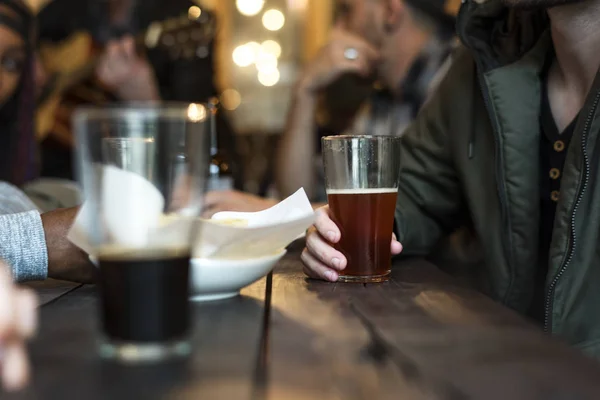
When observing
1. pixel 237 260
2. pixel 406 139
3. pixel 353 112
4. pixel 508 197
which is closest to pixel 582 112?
pixel 508 197

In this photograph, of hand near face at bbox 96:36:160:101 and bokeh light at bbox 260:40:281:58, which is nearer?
hand near face at bbox 96:36:160:101

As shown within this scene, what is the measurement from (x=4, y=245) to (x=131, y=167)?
44 centimetres

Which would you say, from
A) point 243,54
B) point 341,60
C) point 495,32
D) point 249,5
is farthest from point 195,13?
point 243,54

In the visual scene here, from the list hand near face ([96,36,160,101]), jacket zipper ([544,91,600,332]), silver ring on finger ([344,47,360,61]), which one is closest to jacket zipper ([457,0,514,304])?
jacket zipper ([544,91,600,332])

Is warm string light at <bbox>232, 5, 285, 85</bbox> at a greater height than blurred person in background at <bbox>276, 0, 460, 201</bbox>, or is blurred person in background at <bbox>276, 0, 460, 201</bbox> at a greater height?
warm string light at <bbox>232, 5, 285, 85</bbox>

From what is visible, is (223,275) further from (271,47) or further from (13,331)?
(271,47)

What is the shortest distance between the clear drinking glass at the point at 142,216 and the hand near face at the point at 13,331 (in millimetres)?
56

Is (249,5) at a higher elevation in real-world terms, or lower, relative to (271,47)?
higher

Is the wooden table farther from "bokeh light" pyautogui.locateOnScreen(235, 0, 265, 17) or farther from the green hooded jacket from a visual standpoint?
"bokeh light" pyautogui.locateOnScreen(235, 0, 265, 17)

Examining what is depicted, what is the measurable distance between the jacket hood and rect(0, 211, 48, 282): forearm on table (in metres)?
0.80

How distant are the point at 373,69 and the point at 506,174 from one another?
1.29 meters

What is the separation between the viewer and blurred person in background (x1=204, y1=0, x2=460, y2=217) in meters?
2.24

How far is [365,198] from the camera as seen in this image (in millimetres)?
863

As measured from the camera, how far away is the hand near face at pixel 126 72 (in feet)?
8.93
